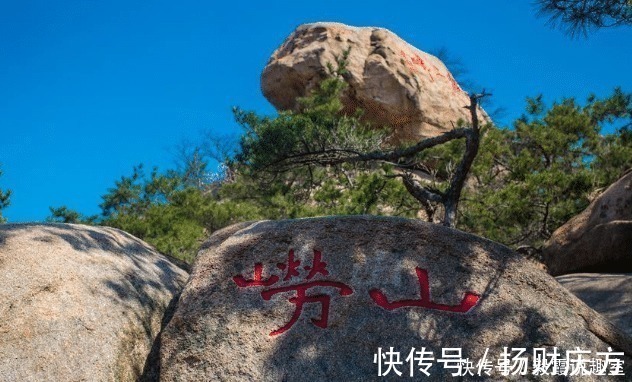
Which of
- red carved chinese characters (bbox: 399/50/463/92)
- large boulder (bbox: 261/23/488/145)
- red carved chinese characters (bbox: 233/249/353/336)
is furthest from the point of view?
red carved chinese characters (bbox: 399/50/463/92)

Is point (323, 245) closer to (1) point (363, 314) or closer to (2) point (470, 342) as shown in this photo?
(1) point (363, 314)

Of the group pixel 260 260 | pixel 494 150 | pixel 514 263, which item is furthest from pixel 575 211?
pixel 260 260

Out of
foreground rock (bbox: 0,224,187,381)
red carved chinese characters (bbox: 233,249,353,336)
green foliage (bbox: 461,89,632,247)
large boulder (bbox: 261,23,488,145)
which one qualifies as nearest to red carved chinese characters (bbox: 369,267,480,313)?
red carved chinese characters (bbox: 233,249,353,336)

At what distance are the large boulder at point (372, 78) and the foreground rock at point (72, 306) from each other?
40.4ft

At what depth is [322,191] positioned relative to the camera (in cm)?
898

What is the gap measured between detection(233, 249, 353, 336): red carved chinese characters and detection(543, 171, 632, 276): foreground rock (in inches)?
147

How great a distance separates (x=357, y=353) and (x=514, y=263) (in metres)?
1.01

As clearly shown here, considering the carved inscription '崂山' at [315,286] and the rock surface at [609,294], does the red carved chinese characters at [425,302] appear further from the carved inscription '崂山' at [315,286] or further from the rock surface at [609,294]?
the rock surface at [609,294]

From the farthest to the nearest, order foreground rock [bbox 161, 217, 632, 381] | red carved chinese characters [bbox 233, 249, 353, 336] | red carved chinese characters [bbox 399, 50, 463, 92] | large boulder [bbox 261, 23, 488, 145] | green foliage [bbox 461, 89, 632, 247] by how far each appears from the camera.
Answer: red carved chinese characters [bbox 399, 50, 463, 92] → large boulder [bbox 261, 23, 488, 145] → green foliage [bbox 461, 89, 632, 247] → red carved chinese characters [bbox 233, 249, 353, 336] → foreground rock [bbox 161, 217, 632, 381]

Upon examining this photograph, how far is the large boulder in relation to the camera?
1625 centimetres

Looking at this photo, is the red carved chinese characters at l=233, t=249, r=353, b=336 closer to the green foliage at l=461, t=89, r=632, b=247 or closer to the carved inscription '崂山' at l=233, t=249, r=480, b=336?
the carved inscription '崂山' at l=233, t=249, r=480, b=336

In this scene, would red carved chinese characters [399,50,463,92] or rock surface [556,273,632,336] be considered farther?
red carved chinese characters [399,50,463,92]

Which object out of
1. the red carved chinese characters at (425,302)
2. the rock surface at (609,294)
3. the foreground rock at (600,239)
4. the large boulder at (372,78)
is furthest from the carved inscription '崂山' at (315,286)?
the large boulder at (372,78)

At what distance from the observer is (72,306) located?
376cm
